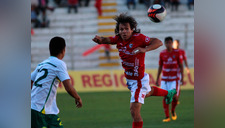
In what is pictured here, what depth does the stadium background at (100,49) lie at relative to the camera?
15252 mm

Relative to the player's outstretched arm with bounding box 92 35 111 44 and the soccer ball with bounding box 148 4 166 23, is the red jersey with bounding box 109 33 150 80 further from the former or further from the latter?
the soccer ball with bounding box 148 4 166 23

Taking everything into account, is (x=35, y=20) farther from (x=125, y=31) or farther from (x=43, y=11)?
Answer: (x=125, y=31)

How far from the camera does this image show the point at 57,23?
24.7 meters

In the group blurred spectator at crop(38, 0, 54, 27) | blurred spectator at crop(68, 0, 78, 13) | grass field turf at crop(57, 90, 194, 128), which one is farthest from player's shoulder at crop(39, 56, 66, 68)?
blurred spectator at crop(68, 0, 78, 13)

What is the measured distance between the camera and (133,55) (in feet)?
21.9

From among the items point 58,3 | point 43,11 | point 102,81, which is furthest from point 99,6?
point 102,81

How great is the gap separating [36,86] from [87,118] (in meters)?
4.87

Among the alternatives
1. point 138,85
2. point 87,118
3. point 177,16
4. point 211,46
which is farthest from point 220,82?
point 177,16

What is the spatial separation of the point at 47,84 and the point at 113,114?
572 cm

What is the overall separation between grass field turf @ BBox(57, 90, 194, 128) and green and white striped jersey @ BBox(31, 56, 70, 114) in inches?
140

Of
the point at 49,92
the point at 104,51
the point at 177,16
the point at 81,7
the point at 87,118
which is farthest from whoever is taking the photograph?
the point at 81,7

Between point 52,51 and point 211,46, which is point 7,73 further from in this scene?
point 52,51

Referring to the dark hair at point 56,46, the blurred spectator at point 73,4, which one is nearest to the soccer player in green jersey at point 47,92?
the dark hair at point 56,46

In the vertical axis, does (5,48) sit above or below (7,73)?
above
